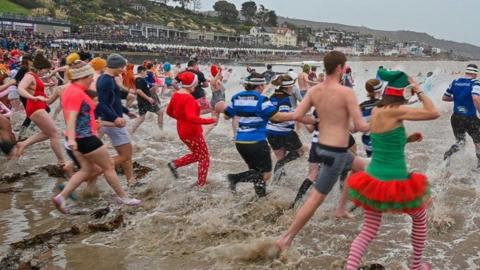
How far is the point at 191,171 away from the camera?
8.87 m

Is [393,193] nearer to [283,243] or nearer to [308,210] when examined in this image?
[308,210]

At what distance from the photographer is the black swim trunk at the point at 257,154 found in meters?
6.10

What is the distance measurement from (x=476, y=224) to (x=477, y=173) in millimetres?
2864

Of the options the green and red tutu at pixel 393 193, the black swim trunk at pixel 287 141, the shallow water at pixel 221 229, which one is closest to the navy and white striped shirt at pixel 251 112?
the shallow water at pixel 221 229

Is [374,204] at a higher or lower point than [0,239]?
higher

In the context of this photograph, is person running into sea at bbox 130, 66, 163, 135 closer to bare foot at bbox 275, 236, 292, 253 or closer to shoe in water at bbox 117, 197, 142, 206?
shoe in water at bbox 117, 197, 142, 206

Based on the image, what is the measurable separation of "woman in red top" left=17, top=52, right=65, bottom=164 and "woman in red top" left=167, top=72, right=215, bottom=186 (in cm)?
211

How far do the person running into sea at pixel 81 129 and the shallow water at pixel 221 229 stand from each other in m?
0.54

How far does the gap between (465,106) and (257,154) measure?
3982 millimetres

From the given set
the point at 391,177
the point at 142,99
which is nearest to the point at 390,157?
the point at 391,177

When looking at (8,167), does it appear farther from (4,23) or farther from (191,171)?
(4,23)

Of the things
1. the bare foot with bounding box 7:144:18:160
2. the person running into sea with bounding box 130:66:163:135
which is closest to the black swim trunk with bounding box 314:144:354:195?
the bare foot with bounding box 7:144:18:160

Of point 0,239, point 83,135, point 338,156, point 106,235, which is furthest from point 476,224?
point 0,239

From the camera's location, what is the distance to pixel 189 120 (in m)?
6.62
